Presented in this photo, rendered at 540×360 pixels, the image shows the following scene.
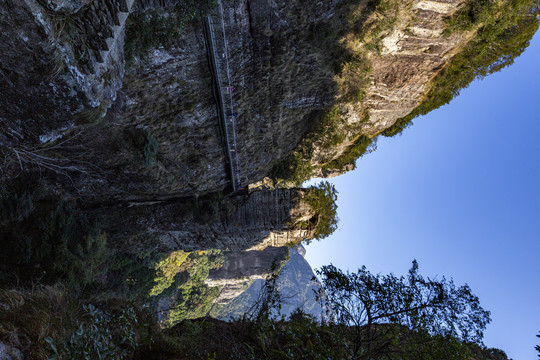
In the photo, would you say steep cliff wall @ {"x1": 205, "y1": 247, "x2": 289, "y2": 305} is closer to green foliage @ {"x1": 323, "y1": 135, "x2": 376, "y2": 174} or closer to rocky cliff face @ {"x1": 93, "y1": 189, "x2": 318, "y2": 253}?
green foliage @ {"x1": 323, "y1": 135, "x2": 376, "y2": 174}

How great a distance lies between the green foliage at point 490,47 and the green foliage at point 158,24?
909 cm

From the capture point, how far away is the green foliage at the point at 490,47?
1013 centimetres

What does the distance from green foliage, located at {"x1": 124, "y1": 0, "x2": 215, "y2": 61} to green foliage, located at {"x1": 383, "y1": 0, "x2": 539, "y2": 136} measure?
9091 millimetres

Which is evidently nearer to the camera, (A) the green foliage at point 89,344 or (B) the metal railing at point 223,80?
(A) the green foliage at point 89,344

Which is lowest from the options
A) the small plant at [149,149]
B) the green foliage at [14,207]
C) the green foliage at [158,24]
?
the green foliage at [14,207]

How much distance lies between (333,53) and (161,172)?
791 centimetres

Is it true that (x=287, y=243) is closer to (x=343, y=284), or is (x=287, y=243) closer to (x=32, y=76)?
(x=343, y=284)

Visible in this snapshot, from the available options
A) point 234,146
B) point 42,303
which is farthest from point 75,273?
point 234,146

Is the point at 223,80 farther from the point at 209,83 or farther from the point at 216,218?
the point at 216,218

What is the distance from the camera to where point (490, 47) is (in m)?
11.6

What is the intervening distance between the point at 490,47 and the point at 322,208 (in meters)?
9.54

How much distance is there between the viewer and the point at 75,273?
8.68 m

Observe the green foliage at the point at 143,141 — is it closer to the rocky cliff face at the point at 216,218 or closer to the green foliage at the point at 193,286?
the rocky cliff face at the point at 216,218

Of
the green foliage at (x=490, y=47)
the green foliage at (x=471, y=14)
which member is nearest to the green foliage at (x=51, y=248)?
the green foliage at (x=471, y=14)
